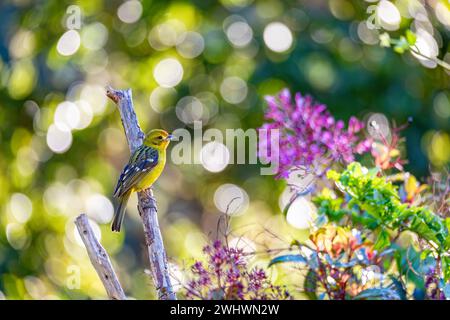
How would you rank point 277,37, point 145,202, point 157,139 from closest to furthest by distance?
point 145,202 < point 157,139 < point 277,37

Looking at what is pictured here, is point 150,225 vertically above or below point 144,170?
below

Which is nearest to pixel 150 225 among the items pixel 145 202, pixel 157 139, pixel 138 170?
pixel 145 202

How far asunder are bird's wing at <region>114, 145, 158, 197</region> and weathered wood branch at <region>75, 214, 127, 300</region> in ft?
3.64

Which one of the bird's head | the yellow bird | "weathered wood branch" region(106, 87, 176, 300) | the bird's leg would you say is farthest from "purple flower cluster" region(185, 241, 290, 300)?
the bird's head

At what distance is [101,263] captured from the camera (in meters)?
1.93

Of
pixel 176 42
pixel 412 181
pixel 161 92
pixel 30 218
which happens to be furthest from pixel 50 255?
pixel 412 181

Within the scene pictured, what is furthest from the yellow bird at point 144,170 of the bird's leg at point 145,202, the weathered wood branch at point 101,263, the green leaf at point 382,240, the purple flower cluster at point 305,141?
the green leaf at point 382,240

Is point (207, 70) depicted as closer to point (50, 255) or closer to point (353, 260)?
point (50, 255)

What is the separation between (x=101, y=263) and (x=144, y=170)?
4.49ft

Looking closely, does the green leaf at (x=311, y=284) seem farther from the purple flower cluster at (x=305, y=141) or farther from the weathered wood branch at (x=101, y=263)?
the weathered wood branch at (x=101, y=263)

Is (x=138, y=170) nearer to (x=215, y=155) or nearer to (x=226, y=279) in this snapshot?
(x=226, y=279)

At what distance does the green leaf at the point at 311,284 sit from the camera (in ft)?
6.69
